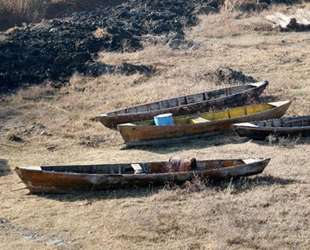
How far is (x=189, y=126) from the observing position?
525 inches

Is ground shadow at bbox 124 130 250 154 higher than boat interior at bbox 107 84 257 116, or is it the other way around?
boat interior at bbox 107 84 257 116

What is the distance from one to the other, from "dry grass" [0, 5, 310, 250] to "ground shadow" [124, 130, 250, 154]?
5 centimetres

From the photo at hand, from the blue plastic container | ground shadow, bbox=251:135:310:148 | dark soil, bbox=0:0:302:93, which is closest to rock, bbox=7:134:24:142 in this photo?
the blue plastic container

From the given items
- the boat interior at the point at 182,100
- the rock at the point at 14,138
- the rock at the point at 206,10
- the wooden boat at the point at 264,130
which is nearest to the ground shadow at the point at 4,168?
the rock at the point at 14,138

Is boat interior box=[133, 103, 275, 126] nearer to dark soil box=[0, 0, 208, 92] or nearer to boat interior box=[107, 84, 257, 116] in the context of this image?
boat interior box=[107, 84, 257, 116]

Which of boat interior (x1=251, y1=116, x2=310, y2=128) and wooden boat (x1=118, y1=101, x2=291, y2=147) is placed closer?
boat interior (x1=251, y1=116, x2=310, y2=128)

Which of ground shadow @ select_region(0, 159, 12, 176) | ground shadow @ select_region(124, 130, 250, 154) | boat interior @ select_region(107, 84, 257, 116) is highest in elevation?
boat interior @ select_region(107, 84, 257, 116)

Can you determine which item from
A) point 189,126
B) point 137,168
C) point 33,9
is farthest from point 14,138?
point 33,9

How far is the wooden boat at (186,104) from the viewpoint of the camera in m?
14.5

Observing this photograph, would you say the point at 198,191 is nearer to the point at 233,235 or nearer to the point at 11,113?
the point at 233,235

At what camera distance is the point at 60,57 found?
20.9m

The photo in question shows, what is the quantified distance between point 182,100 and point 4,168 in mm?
5164

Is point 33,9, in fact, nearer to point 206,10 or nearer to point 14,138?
point 206,10

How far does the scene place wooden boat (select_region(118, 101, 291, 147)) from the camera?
13.2 metres
